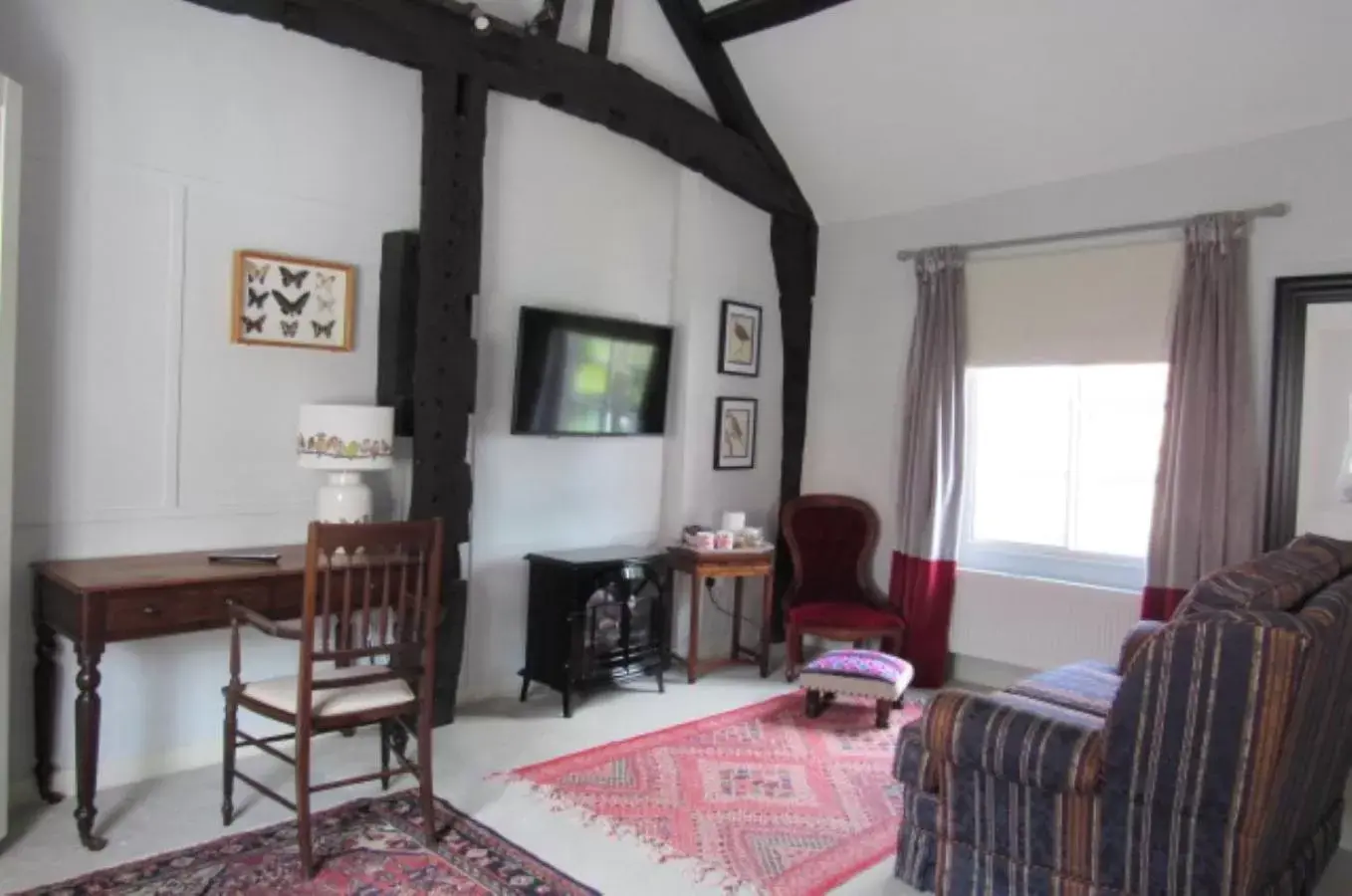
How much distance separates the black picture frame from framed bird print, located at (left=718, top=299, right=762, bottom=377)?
252 centimetres

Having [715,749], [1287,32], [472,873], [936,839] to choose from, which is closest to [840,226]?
[1287,32]

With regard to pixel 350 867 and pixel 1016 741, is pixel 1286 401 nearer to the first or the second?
pixel 1016 741

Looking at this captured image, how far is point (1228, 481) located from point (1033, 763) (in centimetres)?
217

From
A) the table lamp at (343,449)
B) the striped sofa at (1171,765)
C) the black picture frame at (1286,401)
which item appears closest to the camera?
the striped sofa at (1171,765)

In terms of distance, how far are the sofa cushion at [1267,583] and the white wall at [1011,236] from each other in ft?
4.22

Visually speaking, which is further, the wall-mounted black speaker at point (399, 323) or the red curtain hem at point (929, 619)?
the red curtain hem at point (929, 619)

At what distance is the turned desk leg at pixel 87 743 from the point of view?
272 cm

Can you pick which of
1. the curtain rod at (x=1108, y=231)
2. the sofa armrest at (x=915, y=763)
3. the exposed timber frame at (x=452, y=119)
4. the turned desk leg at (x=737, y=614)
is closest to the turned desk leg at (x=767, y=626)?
the turned desk leg at (x=737, y=614)

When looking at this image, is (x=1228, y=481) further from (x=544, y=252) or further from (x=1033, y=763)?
(x=544, y=252)

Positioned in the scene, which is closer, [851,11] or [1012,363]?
[851,11]

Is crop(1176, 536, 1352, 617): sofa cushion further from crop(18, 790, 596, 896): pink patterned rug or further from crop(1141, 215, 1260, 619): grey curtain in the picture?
crop(18, 790, 596, 896): pink patterned rug

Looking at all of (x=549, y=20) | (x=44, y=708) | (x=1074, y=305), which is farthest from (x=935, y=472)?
(x=44, y=708)

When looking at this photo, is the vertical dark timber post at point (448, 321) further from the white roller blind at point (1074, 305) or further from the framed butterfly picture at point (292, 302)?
the white roller blind at point (1074, 305)

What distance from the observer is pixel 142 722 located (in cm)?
326
